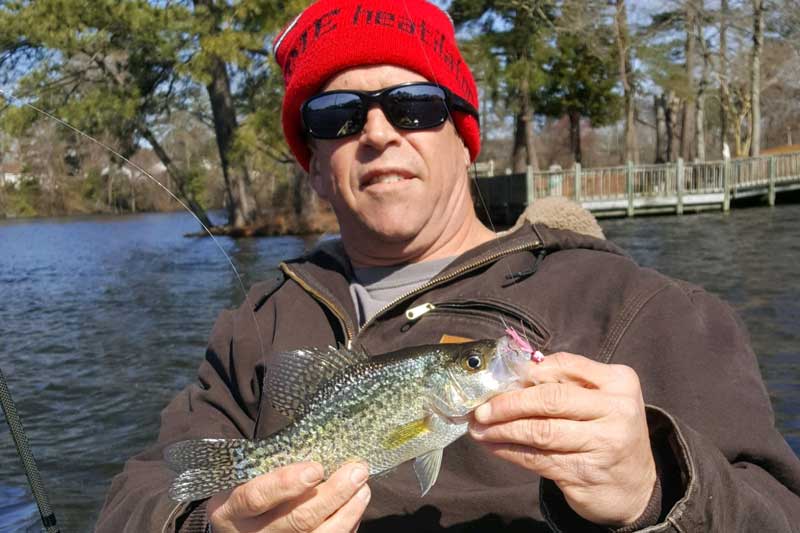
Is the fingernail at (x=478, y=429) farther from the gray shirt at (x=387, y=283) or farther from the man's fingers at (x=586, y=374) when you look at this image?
the gray shirt at (x=387, y=283)

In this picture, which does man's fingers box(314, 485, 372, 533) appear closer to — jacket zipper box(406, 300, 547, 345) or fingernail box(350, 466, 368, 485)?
fingernail box(350, 466, 368, 485)

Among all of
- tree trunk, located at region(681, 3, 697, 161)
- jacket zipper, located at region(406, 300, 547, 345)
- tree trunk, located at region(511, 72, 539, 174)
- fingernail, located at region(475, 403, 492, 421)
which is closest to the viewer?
fingernail, located at region(475, 403, 492, 421)

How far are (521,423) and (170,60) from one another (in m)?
25.7

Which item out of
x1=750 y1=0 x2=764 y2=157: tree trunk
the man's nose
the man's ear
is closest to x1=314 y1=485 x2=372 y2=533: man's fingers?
the man's nose

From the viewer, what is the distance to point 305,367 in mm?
2312

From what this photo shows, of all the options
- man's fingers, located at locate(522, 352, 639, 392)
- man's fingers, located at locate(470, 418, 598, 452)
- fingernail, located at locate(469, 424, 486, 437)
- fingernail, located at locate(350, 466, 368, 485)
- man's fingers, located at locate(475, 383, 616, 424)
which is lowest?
fingernail, located at locate(350, 466, 368, 485)

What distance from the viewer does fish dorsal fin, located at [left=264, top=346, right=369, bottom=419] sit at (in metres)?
2.27

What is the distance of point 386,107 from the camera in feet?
9.39

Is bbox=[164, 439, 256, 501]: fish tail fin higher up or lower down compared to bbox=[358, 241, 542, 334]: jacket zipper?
lower down

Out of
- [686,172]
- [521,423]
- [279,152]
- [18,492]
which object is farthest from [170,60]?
[521,423]

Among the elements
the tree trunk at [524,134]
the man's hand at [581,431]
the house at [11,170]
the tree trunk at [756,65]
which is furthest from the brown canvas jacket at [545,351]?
the tree trunk at [756,65]

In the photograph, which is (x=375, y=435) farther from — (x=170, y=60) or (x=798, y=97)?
(x=798, y=97)

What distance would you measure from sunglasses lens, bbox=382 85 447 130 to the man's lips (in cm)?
17

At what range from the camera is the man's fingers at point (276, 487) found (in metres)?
1.81
